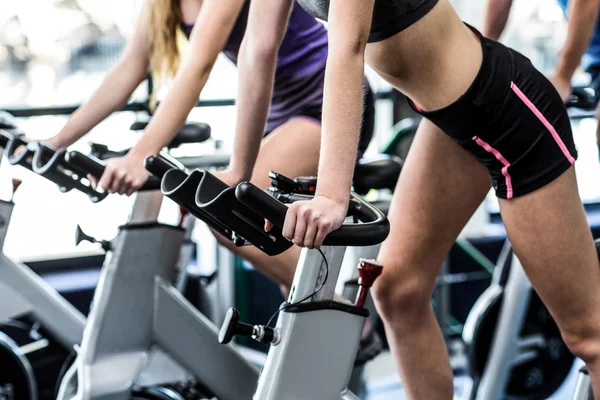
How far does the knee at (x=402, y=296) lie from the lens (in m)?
1.72

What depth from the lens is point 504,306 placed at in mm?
2568

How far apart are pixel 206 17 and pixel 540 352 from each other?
65.7 inches

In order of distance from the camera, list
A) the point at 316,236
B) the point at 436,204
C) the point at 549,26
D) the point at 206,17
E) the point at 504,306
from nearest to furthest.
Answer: the point at 316,236, the point at 436,204, the point at 206,17, the point at 504,306, the point at 549,26

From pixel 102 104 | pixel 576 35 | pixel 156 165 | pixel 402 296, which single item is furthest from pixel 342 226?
pixel 102 104

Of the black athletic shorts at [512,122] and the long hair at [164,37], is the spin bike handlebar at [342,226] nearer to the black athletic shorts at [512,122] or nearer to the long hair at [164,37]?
the black athletic shorts at [512,122]

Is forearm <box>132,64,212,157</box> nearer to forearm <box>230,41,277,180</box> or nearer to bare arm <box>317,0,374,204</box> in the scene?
forearm <box>230,41,277,180</box>

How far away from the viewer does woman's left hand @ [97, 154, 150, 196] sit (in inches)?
69.4

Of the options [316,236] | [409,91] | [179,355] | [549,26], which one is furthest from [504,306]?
[549,26]

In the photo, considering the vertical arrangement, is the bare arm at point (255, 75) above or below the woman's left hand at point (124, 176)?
above

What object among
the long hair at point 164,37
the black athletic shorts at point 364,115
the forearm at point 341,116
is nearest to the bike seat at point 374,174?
the black athletic shorts at point 364,115

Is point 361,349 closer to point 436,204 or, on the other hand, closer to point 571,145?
point 436,204

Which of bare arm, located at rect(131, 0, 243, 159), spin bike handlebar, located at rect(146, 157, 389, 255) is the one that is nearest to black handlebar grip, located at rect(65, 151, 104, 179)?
bare arm, located at rect(131, 0, 243, 159)

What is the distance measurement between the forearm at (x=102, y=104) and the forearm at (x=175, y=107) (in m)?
0.48

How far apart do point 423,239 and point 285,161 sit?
49 cm
